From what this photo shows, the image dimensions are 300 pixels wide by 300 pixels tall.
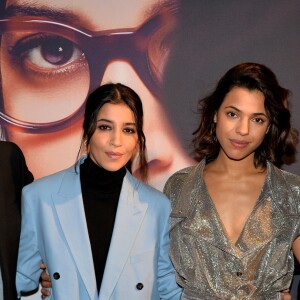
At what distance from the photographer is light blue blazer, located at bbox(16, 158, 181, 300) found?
1927 millimetres

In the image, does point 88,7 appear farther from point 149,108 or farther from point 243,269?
point 243,269

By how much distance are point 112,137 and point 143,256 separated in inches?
18.5

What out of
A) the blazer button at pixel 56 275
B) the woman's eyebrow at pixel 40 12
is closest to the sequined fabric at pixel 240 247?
the blazer button at pixel 56 275

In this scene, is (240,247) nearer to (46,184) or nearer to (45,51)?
(46,184)

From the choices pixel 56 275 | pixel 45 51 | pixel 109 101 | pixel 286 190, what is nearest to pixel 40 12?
pixel 45 51

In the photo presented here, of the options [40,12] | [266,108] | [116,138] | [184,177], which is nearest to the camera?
[116,138]

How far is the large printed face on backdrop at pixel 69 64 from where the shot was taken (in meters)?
2.60

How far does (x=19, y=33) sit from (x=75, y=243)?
1.19 metres

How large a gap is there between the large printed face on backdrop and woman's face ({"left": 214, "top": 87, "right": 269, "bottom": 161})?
62 centimetres

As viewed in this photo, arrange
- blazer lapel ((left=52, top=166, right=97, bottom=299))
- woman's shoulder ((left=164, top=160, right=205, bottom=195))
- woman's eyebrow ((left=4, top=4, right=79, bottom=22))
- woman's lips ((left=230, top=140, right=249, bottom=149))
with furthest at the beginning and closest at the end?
1. woman's eyebrow ((left=4, top=4, right=79, bottom=22))
2. woman's shoulder ((left=164, top=160, right=205, bottom=195))
3. woman's lips ((left=230, top=140, right=249, bottom=149))
4. blazer lapel ((left=52, top=166, right=97, bottom=299))

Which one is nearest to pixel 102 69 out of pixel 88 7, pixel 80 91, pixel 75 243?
pixel 80 91

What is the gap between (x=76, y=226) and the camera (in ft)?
6.41

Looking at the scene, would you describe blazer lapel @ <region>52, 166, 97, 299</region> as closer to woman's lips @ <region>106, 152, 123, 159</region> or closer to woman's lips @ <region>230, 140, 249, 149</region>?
woman's lips @ <region>106, 152, 123, 159</region>

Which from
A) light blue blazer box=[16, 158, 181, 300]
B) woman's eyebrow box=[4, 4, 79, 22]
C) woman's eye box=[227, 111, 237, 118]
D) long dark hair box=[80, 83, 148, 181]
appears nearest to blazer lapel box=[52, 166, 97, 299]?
light blue blazer box=[16, 158, 181, 300]
